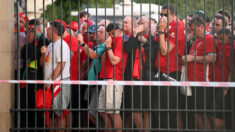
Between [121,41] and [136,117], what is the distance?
3.38 ft

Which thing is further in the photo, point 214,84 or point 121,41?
point 121,41

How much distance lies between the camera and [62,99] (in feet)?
19.7

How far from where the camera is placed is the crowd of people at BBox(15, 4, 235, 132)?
581 cm

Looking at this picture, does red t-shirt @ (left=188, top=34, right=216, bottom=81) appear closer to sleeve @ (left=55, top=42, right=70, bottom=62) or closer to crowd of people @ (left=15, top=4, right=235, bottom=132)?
crowd of people @ (left=15, top=4, right=235, bottom=132)

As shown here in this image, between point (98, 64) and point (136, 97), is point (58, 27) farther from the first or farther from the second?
point (136, 97)

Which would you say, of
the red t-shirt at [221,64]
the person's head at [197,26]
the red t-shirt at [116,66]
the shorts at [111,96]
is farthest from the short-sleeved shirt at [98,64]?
the red t-shirt at [221,64]

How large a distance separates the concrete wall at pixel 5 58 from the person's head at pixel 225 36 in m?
2.73

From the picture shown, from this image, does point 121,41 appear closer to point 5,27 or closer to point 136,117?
point 136,117

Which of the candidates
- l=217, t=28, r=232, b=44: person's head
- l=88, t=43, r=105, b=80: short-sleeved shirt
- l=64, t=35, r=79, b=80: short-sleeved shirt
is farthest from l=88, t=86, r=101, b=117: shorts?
l=217, t=28, r=232, b=44: person's head

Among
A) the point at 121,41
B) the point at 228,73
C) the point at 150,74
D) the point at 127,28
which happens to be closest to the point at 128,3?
the point at 127,28

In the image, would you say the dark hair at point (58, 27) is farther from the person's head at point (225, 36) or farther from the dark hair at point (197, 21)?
the person's head at point (225, 36)

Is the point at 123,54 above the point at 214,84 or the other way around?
above

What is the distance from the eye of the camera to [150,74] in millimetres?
5812

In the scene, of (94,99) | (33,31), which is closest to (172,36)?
(94,99)
